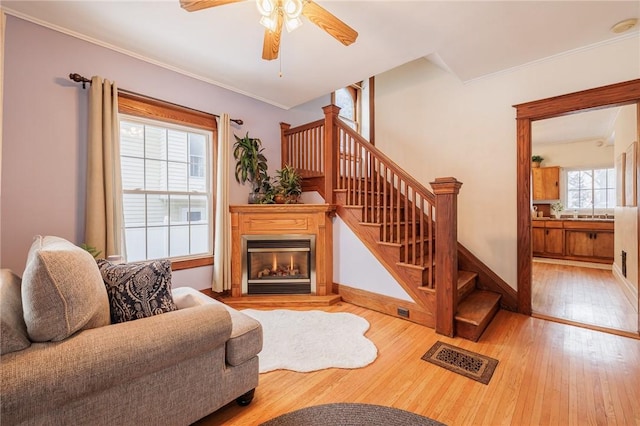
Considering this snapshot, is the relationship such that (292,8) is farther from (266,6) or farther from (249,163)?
(249,163)

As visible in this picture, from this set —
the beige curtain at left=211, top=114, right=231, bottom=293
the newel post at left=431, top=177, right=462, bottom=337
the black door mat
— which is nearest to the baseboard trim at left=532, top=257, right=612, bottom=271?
the newel post at left=431, top=177, right=462, bottom=337

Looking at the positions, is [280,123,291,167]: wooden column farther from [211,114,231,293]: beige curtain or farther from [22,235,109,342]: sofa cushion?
[22,235,109,342]: sofa cushion

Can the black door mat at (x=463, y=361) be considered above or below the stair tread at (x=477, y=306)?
below

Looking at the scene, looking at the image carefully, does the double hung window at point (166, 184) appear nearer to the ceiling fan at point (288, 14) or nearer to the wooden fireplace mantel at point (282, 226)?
the wooden fireplace mantel at point (282, 226)

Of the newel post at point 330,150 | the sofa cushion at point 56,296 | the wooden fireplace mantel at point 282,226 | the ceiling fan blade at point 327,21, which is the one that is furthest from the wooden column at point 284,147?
the sofa cushion at point 56,296

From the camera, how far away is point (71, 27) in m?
2.50

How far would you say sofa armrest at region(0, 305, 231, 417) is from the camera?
96cm

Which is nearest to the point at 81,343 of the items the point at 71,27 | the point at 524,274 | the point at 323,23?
the point at 323,23

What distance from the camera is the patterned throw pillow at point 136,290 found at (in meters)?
1.39

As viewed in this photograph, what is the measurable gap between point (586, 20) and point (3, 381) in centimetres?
423

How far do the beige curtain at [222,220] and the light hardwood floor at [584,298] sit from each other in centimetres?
363

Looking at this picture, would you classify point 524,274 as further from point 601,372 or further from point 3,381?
point 3,381

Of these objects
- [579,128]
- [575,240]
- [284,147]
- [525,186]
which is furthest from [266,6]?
[575,240]

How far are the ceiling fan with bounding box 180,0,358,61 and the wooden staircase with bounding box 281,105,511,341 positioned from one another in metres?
1.55
